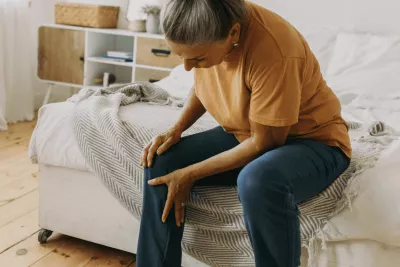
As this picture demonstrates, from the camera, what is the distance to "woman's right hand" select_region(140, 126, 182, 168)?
4.26 feet

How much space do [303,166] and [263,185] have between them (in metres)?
0.13

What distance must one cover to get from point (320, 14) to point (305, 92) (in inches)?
70.9

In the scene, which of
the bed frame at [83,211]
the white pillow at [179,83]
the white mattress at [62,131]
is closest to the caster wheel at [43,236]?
the bed frame at [83,211]

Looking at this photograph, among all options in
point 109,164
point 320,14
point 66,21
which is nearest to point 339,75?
point 320,14

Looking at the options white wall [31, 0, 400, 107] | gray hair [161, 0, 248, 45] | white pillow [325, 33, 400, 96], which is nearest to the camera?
gray hair [161, 0, 248, 45]

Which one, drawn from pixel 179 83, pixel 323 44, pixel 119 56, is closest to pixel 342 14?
pixel 323 44

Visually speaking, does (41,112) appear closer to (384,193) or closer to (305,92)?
(305,92)

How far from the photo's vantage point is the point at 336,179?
1.26m

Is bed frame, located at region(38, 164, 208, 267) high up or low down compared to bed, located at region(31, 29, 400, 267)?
down

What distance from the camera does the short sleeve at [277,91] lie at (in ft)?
3.57

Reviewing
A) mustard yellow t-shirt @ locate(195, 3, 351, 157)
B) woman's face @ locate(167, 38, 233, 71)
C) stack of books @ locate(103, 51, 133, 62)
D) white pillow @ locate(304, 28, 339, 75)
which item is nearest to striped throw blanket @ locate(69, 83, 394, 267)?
mustard yellow t-shirt @ locate(195, 3, 351, 157)

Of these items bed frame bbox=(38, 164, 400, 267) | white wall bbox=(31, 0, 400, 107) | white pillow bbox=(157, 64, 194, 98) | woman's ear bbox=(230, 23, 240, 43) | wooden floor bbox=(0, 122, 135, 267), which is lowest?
wooden floor bbox=(0, 122, 135, 267)

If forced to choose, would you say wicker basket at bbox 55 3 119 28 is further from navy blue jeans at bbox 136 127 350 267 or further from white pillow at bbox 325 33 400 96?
navy blue jeans at bbox 136 127 350 267

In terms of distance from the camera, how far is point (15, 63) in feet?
10.6
